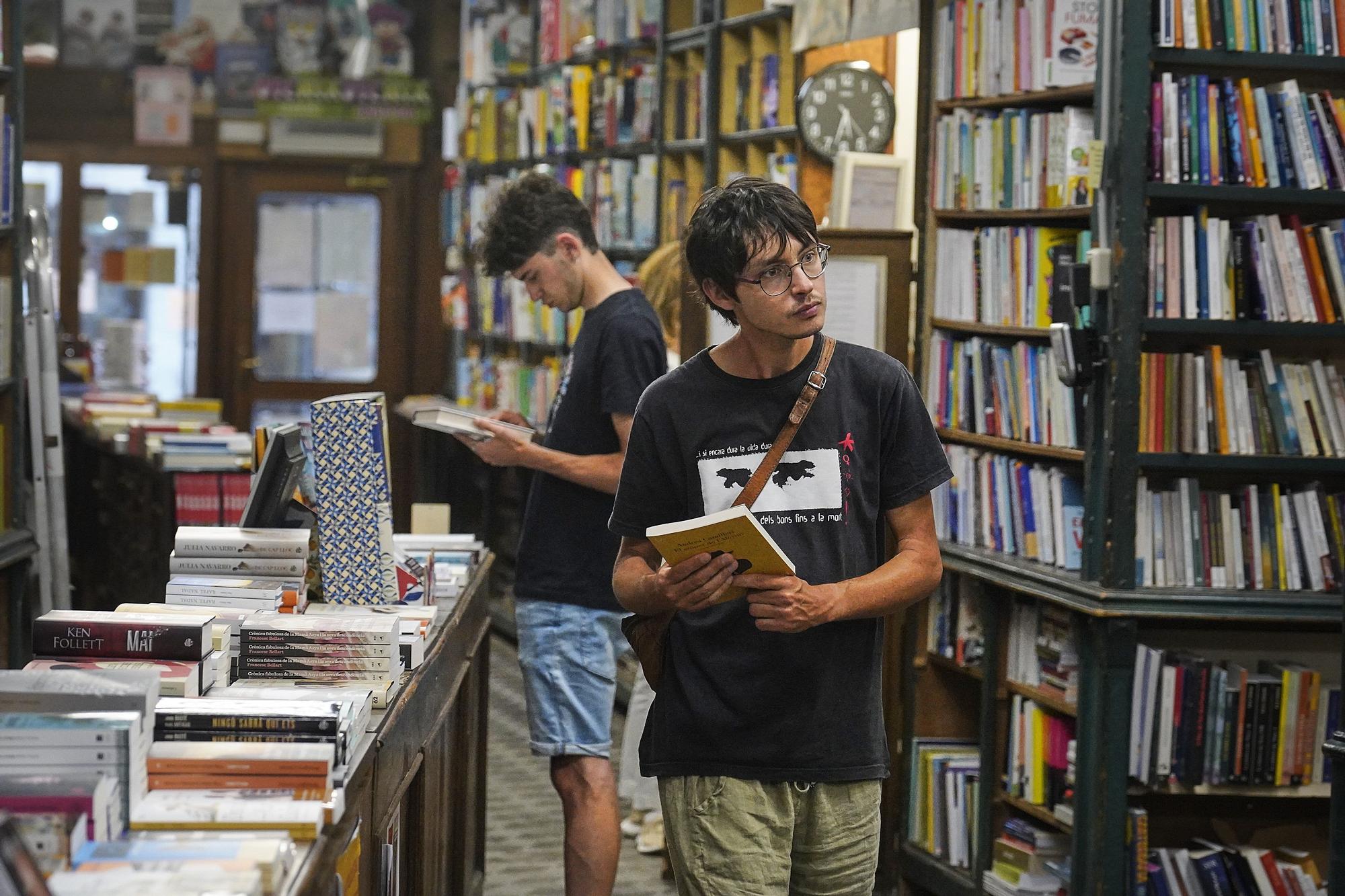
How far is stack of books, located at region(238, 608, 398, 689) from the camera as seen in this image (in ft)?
8.26

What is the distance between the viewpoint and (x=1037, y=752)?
13.6ft

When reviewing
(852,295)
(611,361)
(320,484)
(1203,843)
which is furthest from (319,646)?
(1203,843)

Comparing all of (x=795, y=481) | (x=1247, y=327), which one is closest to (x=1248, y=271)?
(x=1247, y=327)

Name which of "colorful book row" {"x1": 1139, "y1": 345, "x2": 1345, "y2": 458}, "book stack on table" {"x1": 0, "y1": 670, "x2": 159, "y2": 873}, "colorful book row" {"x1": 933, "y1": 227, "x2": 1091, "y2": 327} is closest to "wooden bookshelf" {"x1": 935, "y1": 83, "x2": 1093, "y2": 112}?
"colorful book row" {"x1": 933, "y1": 227, "x2": 1091, "y2": 327}

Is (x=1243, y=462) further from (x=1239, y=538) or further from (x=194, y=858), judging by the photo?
(x=194, y=858)

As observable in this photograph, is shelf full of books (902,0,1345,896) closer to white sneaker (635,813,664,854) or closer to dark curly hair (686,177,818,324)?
white sneaker (635,813,664,854)

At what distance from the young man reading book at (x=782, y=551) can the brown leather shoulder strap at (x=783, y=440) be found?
0.5 inches

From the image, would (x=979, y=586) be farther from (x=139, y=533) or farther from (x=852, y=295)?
(x=139, y=533)

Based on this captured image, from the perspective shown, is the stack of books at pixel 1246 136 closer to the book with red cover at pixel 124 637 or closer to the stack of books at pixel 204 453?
the book with red cover at pixel 124 637

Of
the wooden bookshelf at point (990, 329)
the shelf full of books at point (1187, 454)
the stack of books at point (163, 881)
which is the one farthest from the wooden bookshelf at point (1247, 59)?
the stack of books at point (163, 881)

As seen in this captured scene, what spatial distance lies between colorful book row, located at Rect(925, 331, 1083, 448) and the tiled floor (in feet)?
4.91

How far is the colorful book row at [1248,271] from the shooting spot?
3.80 metres

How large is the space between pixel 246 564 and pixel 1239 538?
2283 millimetres

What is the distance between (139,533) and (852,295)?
3.42m
